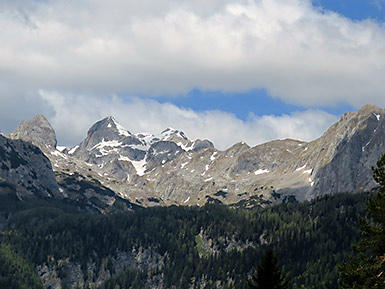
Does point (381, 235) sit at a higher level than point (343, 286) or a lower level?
higher

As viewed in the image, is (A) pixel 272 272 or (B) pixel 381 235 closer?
(A) pixel 272 272

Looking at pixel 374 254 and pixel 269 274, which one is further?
pixel 374 254

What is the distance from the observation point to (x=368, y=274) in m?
49.3

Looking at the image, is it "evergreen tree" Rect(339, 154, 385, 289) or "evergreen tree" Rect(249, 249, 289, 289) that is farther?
"evergreen tree" Rect(339, 154, 385, 289)

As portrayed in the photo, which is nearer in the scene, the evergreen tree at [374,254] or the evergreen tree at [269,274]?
the evergreen tree at [269,274]

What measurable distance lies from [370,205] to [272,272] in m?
13.7

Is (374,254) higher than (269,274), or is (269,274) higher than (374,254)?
(374,254)

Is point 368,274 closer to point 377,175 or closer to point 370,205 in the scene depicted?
point 370,205

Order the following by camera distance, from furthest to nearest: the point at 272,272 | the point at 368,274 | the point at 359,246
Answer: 1. the point at 359,246
2. the point at 368,274
3. the point at 272,272

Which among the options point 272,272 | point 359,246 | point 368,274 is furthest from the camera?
point 359,246

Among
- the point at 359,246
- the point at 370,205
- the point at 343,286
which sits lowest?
the point at 343,286

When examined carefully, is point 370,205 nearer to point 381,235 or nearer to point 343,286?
point 381,235

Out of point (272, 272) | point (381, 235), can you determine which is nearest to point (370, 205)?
point (381, 235)

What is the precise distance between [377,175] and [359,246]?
7.32m
